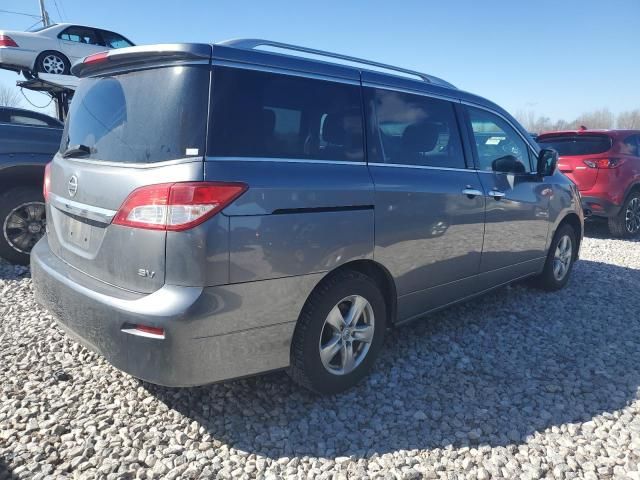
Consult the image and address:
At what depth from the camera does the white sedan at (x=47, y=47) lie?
10.0m

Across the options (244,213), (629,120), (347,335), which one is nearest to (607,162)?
(347,335)

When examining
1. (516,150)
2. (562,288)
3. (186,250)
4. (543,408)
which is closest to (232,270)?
(186,250)

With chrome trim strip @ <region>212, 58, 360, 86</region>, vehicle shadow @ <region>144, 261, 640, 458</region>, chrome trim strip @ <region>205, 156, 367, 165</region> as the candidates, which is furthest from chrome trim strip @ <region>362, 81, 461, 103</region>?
vehicle shadow @ <region>144, 261, 640, 458</region>

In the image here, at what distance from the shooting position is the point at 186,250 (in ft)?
6.72

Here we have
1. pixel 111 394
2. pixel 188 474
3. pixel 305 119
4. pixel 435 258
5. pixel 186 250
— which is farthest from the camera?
pixel 435 258

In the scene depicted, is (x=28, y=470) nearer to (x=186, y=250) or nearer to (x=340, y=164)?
(x=186, y=250)

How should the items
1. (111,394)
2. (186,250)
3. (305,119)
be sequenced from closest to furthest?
(186,250) → (305,119) → (111,394)

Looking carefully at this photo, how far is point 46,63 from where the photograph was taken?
410 inches

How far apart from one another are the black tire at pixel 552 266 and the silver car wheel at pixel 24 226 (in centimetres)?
521

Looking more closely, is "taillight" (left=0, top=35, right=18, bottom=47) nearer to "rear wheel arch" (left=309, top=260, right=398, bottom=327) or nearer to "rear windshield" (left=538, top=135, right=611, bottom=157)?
"rear wheel arch" (left=309, top=260, right=398, bottom=327)

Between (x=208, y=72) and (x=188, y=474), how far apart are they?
1873 mm

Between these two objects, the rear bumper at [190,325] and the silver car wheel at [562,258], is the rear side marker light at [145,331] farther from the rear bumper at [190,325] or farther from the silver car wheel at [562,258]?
the silver car wheel at [562,258]

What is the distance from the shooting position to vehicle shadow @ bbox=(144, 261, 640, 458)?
8.24ft

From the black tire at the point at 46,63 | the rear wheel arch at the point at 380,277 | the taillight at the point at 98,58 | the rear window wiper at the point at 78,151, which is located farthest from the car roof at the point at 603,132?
the black tire at the point at 46,63
